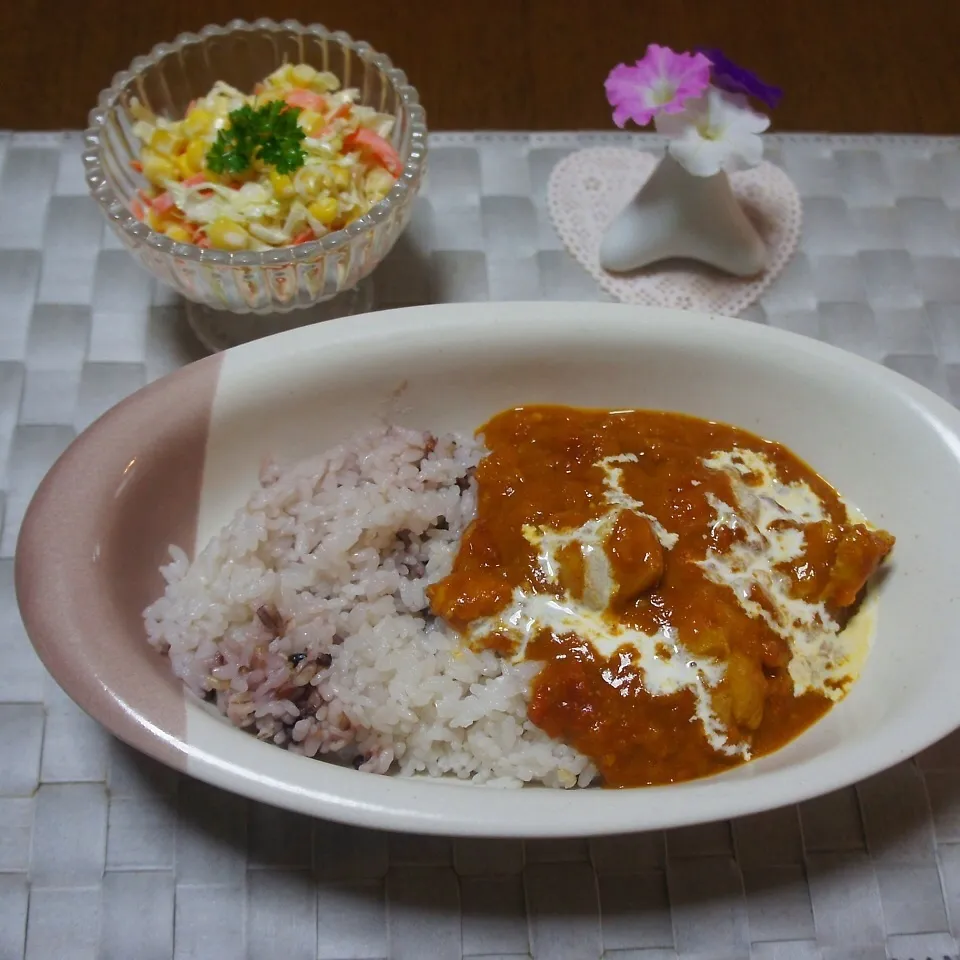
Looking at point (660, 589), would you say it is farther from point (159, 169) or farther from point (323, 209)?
point (159, 169)

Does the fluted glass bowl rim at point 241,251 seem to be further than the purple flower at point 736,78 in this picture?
No

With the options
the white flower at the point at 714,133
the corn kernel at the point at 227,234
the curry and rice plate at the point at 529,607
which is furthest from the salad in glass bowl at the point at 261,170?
the white flower at the point at 714,133

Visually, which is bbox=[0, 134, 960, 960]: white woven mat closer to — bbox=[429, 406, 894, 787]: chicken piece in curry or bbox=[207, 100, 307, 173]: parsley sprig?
bbox=[429, 406, 894, 787]: chicken piece in curry

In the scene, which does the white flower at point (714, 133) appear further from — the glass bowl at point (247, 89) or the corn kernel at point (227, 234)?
the corn kernel at point (227, 234)

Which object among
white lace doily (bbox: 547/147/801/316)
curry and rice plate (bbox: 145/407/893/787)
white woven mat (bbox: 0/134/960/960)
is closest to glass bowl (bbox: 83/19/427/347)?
curry and rice plate (bbox: 145/407/893/787)

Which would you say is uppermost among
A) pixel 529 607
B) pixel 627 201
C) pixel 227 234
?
pixel 227 234

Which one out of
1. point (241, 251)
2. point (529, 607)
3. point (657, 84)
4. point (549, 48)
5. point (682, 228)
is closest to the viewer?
point (529, 607)

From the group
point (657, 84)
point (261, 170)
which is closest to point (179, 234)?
point (261, 170)

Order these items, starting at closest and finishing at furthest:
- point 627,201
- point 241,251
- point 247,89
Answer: point 241,251, point 247,89, point 627,201
